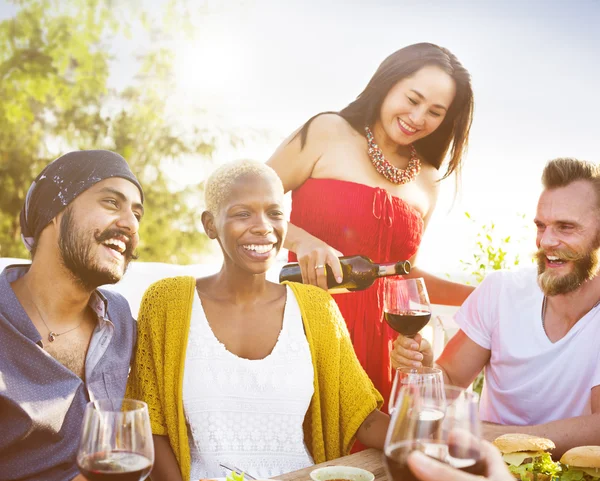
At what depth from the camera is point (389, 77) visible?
2.38 metres

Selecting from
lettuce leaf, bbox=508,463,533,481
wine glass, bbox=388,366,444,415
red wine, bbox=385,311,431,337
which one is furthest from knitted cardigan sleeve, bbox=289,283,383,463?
lettuce leaf, bbox=508,463,533,481

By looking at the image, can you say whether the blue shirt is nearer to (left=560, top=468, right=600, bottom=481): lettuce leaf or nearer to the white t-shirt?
(left=560, top=468, right=600, bottom=481): lettuce leaf

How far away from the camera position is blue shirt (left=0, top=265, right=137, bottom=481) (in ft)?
3.98

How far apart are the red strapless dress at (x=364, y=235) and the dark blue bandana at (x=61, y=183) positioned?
0.98m

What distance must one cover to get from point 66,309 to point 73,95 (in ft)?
16.2

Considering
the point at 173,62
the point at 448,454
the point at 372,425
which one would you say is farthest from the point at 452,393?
the point at 173,62

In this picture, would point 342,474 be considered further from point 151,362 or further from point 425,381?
point 151,362

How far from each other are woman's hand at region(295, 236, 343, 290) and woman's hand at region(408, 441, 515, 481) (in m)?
1.36

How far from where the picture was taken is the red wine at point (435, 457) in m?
0.72

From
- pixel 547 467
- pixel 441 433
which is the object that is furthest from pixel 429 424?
pixel 547 467

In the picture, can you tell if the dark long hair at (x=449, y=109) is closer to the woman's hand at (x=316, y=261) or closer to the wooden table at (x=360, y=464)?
the woman's hand at (x=316, y=261)

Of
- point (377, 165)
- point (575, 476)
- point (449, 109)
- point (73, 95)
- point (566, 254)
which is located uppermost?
point (73, 95)

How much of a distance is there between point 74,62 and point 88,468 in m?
5.66

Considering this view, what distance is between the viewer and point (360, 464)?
1203 mm
